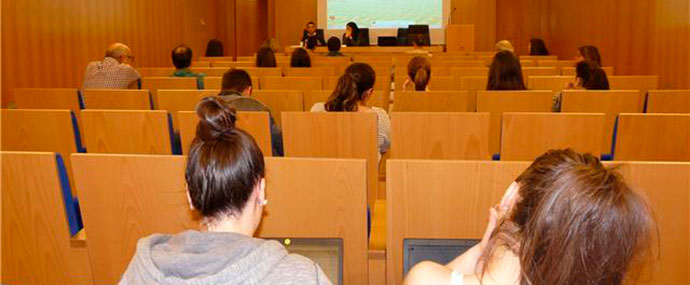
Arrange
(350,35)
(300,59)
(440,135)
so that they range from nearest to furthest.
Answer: (440,135)
(300,59)
(350,35)

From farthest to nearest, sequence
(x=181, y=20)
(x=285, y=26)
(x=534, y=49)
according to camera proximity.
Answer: (x=285, y=26) < (x=181, y=20) < (x=534, y=49)

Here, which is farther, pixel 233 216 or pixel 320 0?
pixel 320 0

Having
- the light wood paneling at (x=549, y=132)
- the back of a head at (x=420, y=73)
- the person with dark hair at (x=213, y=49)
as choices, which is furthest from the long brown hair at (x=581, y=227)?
the person with dark hair at (x=213, y=49)

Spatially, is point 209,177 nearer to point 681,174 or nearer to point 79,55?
point 681,174

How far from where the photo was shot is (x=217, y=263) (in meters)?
1.29

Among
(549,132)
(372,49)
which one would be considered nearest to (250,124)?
(549,132)

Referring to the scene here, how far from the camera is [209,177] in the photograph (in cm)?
144

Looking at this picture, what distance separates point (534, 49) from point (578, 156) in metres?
10.7

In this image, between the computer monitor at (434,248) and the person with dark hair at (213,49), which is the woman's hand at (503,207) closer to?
the computer monitor at (434,248)

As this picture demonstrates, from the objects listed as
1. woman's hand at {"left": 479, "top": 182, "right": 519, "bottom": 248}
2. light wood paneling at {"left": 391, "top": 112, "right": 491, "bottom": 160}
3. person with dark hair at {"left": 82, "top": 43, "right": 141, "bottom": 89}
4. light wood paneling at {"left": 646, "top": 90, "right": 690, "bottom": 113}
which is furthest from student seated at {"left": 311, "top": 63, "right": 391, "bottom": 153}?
person with dark hair at {"left": 82, "top": 43, "right": 141, "bottom": 89}

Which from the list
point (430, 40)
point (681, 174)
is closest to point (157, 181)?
point (681, 174)

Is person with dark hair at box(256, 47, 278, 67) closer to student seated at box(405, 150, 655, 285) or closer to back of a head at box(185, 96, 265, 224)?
back of a head at box(185, 96, 265, 224)

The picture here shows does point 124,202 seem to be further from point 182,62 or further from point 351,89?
point 182,62

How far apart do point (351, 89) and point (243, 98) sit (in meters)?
0.62
